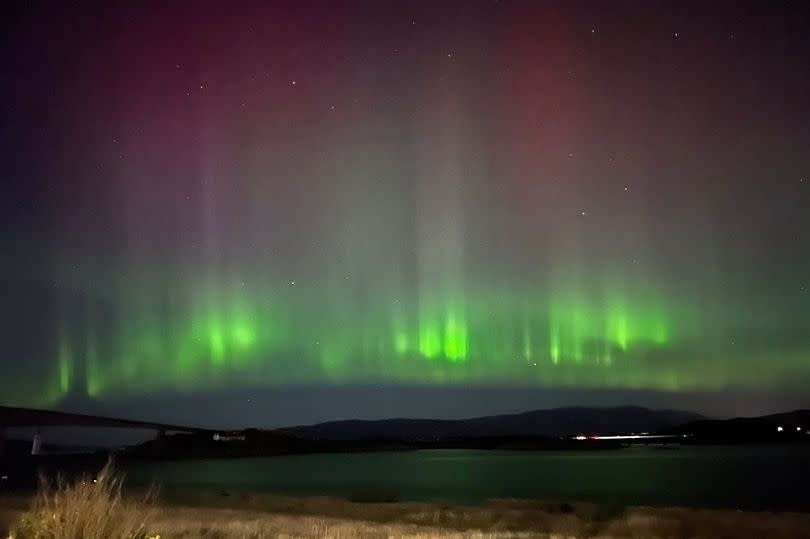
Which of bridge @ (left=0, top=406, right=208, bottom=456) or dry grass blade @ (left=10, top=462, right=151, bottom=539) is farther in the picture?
bridge @ (left=0, top=406, right=208, bottom=456)

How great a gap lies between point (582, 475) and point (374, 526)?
2201 inches

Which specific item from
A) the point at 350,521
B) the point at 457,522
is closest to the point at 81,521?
the point at 350,521

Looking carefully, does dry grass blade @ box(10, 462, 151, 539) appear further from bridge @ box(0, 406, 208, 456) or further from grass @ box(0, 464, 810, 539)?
bridge @ box(0, 406, 208, 456)

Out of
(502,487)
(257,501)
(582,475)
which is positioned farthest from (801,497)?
(257,501)

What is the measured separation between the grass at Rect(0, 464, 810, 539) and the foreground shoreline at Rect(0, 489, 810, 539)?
0.03 meters

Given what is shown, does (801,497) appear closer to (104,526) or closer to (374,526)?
(374,526)

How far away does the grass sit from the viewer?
1406cm

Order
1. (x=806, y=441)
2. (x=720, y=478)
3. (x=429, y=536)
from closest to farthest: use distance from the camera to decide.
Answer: (x=429, y=536) → (x=720, y=478) → (x=806, y=441)

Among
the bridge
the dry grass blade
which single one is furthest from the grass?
the bridge

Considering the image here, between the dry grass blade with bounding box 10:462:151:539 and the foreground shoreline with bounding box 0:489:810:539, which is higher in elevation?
the dry grass blade with bounding box 10:462:151:539

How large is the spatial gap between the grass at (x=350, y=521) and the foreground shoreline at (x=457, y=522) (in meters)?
0.03

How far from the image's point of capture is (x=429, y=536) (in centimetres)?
1906

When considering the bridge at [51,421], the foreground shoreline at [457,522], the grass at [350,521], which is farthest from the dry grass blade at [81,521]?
the bridge at [51,421]

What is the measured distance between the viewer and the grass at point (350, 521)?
554 inches
